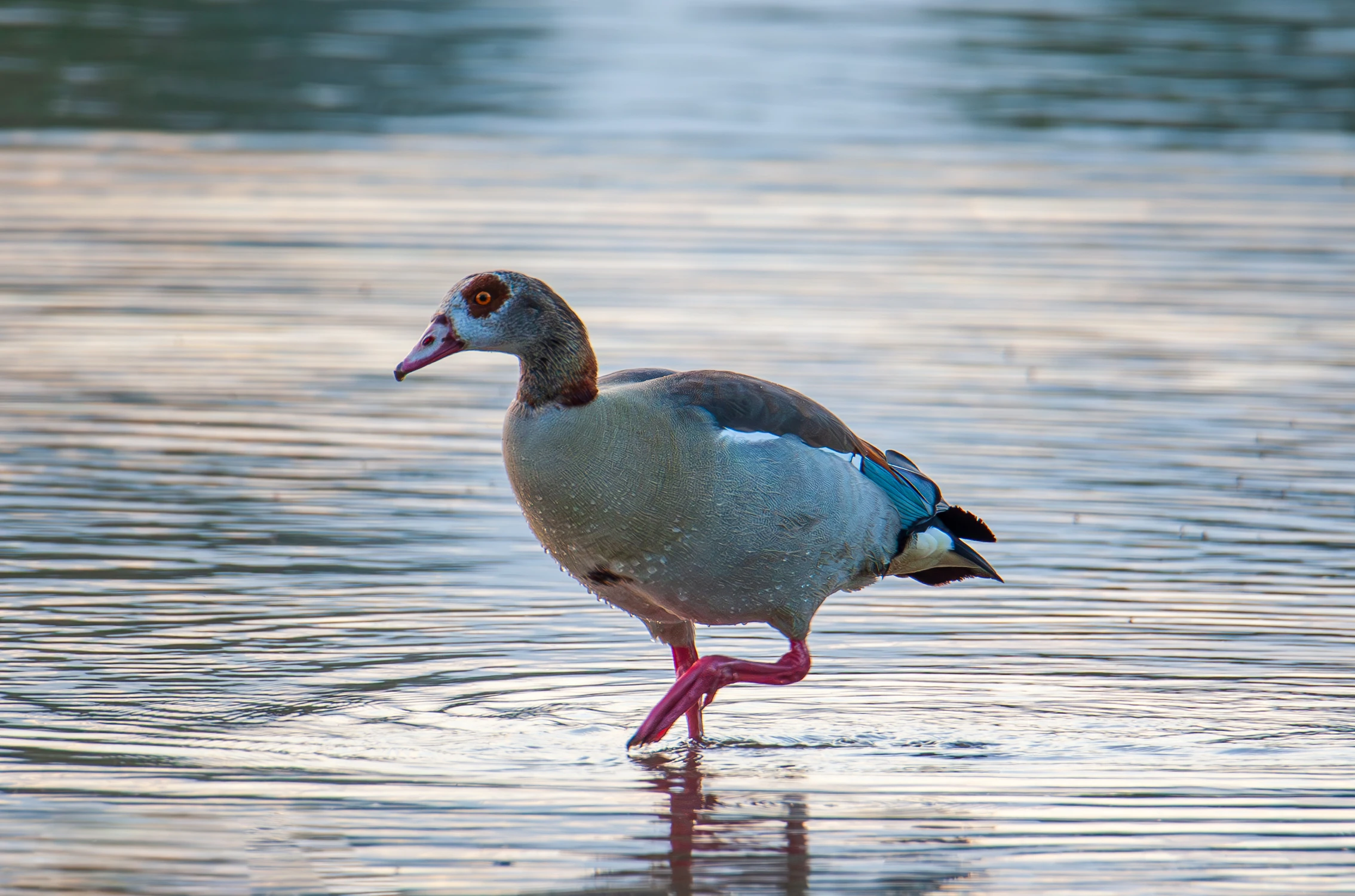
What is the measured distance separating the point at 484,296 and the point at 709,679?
1462 millimetres

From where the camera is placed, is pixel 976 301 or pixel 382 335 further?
pixel 976 301

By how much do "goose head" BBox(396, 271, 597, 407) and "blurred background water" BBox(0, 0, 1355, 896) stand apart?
120cm

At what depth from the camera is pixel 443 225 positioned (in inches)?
719

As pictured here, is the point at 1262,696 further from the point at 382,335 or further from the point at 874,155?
the point at 874,155

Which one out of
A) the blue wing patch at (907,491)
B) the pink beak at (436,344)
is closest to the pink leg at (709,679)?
the blue wing patch at (907,491)

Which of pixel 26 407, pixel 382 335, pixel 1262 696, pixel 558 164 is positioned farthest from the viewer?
pixel 558 164

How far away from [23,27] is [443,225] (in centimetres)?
1269

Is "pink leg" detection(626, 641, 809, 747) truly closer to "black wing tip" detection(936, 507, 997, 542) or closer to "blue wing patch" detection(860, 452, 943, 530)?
"blue wing patch" detection(860, 452, 943, 530)

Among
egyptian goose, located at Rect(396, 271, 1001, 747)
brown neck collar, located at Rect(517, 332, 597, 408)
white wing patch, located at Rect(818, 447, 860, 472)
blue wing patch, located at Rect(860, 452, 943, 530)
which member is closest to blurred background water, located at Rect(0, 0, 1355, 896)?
egyptian goose, located at Rect(396, 271, 1001, 747)

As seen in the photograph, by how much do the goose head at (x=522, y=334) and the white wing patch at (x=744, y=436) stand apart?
478 mm

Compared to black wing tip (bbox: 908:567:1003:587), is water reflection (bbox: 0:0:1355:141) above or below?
below

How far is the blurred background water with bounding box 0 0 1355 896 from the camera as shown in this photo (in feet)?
20.3

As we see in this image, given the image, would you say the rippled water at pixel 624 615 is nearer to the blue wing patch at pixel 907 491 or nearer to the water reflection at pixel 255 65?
the blue wing patch at pixel 907 491

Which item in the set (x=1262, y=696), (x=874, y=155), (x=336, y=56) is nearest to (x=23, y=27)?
(x=336, y=56)
